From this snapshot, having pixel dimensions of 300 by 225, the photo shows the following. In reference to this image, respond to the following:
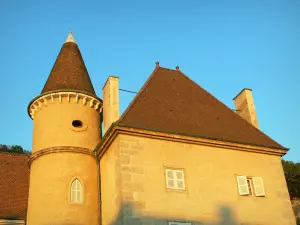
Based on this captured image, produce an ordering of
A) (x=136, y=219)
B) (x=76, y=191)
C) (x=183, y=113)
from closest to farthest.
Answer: (x=136, y=219) < (x=76, y=191) < (x=183, y=113)

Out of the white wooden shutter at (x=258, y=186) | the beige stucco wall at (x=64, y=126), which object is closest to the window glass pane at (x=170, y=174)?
the white wooden shutter at (x=258, y=186)

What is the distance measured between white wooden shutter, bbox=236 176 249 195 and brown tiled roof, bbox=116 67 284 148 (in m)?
1.57

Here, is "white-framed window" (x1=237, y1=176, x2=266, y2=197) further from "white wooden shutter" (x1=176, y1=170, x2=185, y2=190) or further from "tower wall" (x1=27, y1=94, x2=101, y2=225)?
"tower wall" (x1=27, y1=94, x2=101, y2=225)

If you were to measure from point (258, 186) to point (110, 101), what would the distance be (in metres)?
7.28

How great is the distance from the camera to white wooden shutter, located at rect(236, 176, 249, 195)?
56.9 feet

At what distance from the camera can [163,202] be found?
51.6 ft

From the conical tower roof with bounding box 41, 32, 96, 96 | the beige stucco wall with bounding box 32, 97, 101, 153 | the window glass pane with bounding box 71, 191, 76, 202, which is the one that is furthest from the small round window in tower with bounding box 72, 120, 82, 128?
the window glass pane with bounding box 71, 191, 76, 202

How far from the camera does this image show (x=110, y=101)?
19.0 m

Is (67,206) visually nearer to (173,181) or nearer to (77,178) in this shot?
(77,178)

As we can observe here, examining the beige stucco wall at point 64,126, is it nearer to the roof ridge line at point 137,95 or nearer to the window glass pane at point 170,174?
the roof ridge line at point 137,95

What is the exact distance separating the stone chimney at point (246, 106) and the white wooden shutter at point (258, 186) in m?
3.56

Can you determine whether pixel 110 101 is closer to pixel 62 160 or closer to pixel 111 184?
pixel 62 160

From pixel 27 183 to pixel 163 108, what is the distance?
8.00 metres

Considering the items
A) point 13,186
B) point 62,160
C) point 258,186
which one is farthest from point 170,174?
point 13,186
